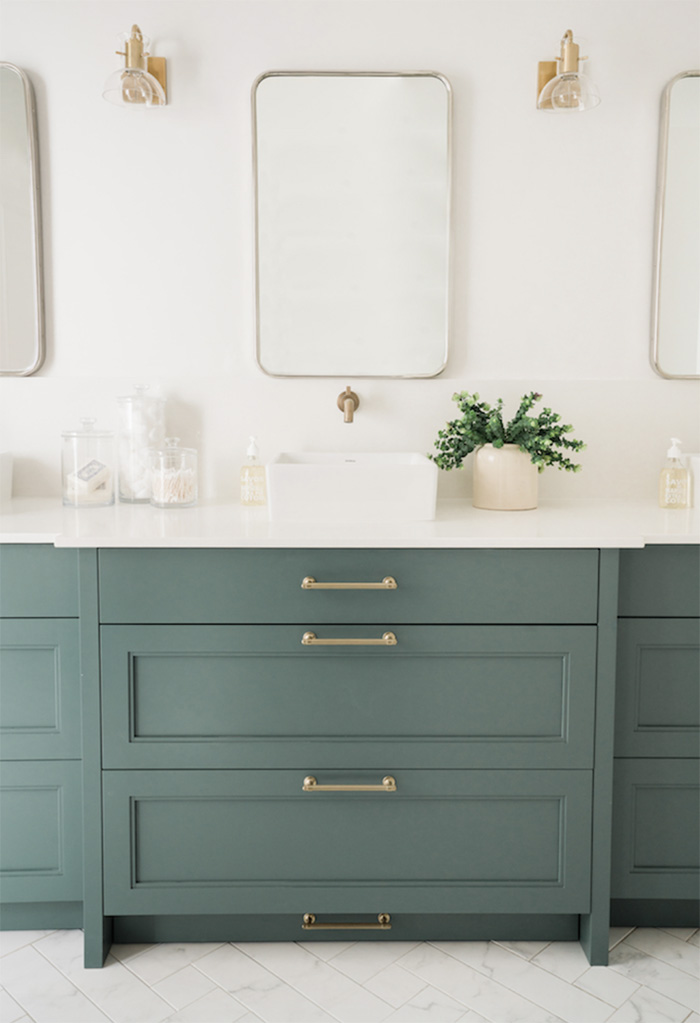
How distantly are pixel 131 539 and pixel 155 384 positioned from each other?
697 millimetres

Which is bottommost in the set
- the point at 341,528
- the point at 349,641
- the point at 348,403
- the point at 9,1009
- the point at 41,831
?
the point at 9,1009

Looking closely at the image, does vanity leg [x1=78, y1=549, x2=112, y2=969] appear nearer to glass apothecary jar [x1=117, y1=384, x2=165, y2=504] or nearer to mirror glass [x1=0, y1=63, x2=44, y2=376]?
glass apothecary jar [x1=117, y1=384, x2=165, y2=504]

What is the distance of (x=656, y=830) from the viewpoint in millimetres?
1897

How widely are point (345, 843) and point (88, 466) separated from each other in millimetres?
1094

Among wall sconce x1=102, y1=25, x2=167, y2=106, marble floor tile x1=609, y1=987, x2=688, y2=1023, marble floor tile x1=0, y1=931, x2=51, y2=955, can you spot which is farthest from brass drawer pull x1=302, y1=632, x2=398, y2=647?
wall sconce x1=102, y1=25, x2=167, y2=106

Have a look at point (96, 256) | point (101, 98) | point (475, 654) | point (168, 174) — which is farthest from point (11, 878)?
point (101, 98)

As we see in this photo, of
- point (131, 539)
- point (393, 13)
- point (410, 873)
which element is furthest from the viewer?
point (393, 13)

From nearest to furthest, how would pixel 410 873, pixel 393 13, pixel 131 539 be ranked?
pixel 131 539 → pixel 410 873 → pixel 393 13

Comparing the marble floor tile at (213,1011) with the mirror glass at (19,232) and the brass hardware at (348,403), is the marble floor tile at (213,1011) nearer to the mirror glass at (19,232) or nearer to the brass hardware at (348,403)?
the brass hardware at (348,403)

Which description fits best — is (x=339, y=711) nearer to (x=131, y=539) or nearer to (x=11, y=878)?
(x=131, y=539)

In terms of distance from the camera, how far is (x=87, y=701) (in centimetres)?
178

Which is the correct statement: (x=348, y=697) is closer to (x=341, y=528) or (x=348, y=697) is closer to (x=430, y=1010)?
(x=341, y=528)

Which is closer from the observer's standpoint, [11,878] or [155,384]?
[11,878]

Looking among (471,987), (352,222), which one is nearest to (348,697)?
(471,987)
